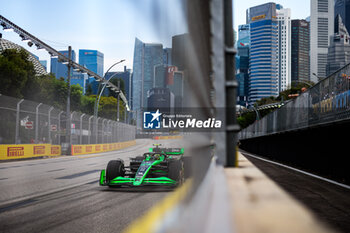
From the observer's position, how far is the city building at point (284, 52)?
170250 millimetres

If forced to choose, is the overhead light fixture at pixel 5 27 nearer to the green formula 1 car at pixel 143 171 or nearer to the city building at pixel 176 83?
the city building at pixel 176 83

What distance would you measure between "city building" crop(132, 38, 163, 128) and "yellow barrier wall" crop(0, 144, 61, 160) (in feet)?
55.9

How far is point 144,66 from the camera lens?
4.01 feet

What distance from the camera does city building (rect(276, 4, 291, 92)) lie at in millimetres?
170250

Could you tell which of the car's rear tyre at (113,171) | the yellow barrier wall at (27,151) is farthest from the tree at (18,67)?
the yellow barrier wall at (27,151)

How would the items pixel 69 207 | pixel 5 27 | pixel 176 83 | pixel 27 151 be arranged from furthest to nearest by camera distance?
pixel 27 151, pixel 69 207, pixel 5 27, pixel 176 83

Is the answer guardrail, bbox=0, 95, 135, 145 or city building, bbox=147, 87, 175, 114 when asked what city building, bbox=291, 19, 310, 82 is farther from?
city building, bbox=147, 87, 175, 114

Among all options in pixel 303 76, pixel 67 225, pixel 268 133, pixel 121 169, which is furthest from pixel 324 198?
pixel 303 76

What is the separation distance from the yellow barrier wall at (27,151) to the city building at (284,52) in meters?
145

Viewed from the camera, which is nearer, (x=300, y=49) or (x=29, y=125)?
(x=29, y=125)

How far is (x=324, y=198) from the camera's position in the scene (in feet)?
24.1

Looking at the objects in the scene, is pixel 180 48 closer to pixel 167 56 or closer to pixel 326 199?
pixel 167 56

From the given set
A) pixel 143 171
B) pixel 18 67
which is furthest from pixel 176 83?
pixel 143 171

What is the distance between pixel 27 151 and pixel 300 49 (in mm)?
182760
